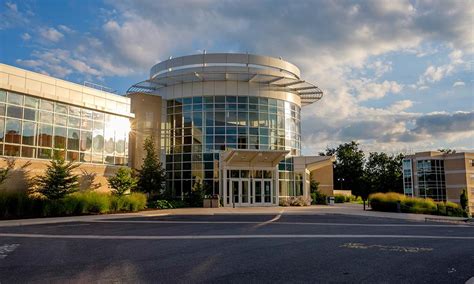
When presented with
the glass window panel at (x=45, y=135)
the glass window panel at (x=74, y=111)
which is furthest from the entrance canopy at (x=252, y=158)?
the glass window panel at (x=45, y=135)

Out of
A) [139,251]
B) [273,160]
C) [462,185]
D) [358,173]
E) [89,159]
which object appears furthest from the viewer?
[358,173]

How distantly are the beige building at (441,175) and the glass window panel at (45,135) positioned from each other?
183 feet

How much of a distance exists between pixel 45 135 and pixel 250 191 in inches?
677

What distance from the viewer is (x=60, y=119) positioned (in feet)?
87.7

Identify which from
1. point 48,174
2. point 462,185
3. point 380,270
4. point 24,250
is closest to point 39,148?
point 48,174

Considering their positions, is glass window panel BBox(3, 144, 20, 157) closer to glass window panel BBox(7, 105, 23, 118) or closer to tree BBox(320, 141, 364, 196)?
glass window panel BBox(7, 105, 23, 118)

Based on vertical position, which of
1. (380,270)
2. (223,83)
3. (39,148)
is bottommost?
(380,270)

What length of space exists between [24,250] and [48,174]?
46.7ft

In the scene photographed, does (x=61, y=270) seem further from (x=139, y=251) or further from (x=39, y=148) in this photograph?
(x=39, y=148)

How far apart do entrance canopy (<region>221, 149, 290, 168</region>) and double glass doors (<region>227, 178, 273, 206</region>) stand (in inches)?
53.4

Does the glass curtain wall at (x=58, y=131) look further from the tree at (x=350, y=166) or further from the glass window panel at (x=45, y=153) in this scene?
the tree at (x=350, y=166)

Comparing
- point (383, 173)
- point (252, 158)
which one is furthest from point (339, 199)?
point (252, 158)

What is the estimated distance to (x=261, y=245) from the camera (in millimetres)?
11695

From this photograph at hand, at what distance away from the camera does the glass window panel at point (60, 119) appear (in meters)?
26.4
